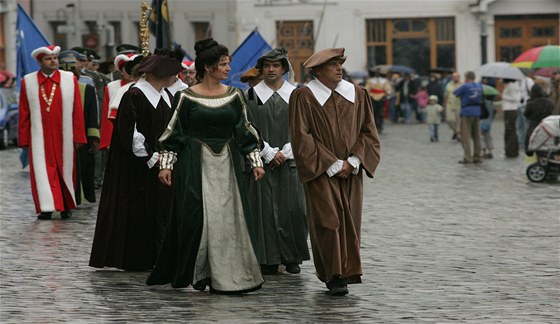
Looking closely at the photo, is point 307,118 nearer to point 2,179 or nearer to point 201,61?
point 201,61

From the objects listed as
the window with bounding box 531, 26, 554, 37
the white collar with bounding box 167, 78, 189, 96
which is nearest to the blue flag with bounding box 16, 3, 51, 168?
the white collar with bounding box 167, 78, 189, 96

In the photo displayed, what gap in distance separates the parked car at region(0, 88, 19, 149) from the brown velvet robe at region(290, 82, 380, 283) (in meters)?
21.5

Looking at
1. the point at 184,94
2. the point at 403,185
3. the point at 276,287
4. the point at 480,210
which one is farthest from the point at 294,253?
the point at 403,185

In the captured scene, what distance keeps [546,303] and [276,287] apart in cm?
194

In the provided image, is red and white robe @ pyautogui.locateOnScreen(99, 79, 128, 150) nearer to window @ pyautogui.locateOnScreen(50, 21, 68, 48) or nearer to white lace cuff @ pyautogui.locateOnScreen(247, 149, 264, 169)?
white lace cuff @ pyautogui.locateOnScreen(247, 149, 264, 169)

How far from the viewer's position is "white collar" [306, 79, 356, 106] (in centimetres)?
1033

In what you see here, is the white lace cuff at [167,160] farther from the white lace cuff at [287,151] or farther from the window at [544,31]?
the window at [544,31]

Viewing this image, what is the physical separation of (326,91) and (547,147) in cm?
1123

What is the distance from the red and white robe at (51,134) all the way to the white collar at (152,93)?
419 centimetres

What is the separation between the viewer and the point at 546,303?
31.9 feet

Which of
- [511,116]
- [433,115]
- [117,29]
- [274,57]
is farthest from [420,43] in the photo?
[274,57]

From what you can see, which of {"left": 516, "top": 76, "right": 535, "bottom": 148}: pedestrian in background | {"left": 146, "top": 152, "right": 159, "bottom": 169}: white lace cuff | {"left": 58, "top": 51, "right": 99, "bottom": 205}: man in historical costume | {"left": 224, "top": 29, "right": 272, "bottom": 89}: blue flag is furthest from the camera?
{"left": 516, "top": 76, "right": 535, "bottom": 148}: pedestrian in background

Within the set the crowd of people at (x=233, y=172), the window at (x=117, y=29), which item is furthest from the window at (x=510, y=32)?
the crowd of people at (x=233, y=172)

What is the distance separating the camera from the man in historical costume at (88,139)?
1627 cm
